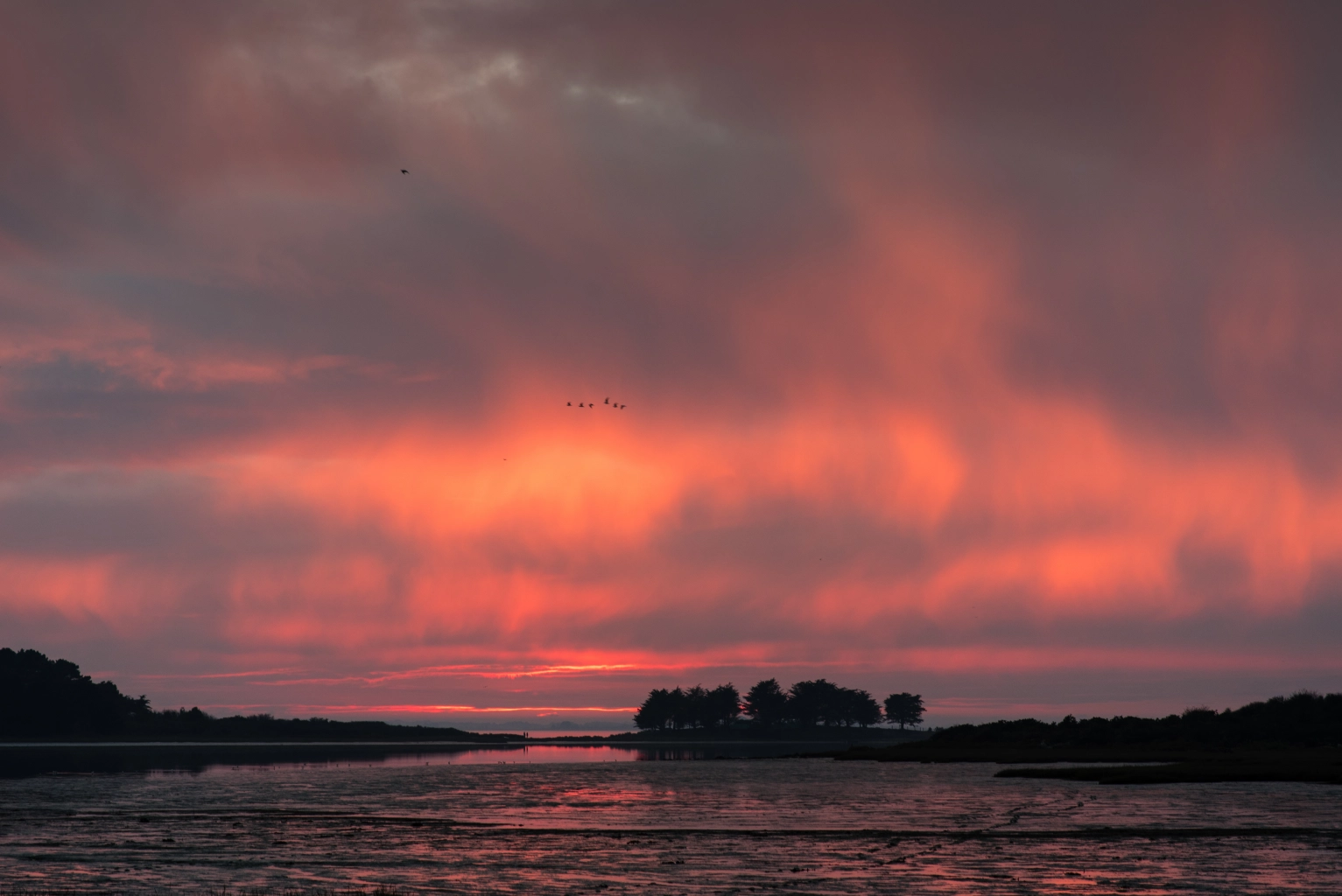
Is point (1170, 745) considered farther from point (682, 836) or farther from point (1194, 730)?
point (682, 836)

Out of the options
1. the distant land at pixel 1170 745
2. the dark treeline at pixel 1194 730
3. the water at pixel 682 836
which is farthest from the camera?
the dark treeline at pixel 1194 730

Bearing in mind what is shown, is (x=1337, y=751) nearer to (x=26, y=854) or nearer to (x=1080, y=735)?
(x=1080, y=735)

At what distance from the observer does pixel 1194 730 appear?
15238 centimetres

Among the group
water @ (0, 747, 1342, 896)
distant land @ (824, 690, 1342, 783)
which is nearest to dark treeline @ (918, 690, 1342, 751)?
distant land @ (824, 690, 1342, 783)

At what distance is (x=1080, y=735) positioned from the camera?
155375 mm

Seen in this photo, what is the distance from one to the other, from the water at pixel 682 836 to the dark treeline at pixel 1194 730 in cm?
6126

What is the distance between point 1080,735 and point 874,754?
2687cm

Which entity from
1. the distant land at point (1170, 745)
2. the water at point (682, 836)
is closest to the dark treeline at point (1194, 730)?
the distant land at point (1170, 745)

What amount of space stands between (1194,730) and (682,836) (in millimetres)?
115237

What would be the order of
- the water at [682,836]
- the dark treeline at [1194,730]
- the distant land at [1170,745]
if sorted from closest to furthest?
the water at [682,836]
the distant land at [1170,745]
the dark treeline at [1194,730]

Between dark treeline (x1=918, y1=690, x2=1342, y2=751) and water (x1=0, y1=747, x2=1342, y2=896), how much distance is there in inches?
2412

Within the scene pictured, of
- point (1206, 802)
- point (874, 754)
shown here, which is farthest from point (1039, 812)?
point (874, 754)

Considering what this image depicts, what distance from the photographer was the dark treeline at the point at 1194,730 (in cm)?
14312

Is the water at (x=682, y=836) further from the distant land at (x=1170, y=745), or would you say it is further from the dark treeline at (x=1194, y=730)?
the dark treeline at (x=1194, y=730)
